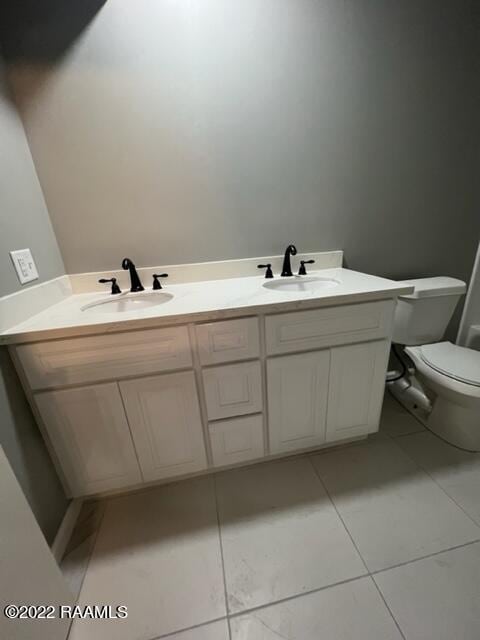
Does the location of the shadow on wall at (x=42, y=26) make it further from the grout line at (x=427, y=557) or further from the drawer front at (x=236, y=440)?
the grout line at (x=427, y=557)

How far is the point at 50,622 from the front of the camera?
0.69m

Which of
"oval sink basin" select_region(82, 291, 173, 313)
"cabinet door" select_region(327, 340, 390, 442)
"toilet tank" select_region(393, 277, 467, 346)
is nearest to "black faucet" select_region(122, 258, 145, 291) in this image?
"oval sink basin" select_region(82, 291, 173, 313)

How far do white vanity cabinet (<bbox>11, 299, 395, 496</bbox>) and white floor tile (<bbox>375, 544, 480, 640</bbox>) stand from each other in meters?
0.51

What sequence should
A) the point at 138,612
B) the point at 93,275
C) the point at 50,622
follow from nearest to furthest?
the point at 50,622 < the point at 138,612 < the point at 93,275

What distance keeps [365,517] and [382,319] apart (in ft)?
2.62

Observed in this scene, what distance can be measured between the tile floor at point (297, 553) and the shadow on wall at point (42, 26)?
1866 millimetres

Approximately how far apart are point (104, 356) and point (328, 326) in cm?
84

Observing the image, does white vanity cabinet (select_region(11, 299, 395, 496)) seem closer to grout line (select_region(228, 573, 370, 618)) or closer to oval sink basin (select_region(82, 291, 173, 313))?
oval sink basin (select_region(82, 291, 173, 313))

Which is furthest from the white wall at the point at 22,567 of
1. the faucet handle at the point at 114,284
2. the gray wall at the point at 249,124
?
the gray wall at the point at 249,124

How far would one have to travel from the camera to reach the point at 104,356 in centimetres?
90

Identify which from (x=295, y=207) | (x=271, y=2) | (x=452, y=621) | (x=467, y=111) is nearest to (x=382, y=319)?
(x=295, y=207)

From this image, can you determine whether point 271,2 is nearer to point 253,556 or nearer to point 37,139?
point 37,139

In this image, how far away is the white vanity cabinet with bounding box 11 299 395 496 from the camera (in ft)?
2.98

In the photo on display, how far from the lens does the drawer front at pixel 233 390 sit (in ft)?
3.31
